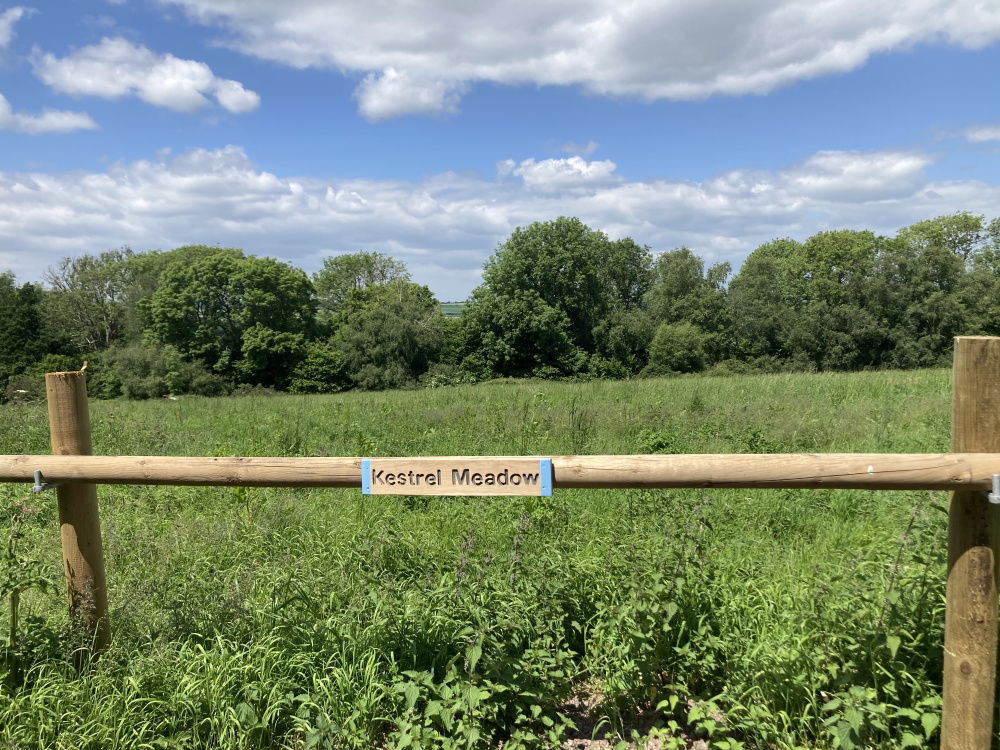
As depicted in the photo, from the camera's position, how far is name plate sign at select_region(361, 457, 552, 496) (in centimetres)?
263

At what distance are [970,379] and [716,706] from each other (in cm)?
187

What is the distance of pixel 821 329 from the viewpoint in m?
45.7

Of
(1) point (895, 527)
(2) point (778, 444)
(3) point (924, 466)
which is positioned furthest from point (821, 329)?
(3) point (924, 466)

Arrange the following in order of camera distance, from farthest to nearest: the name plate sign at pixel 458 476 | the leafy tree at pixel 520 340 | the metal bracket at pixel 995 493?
the leafy tree at pixel 520 340, the name plate sign at pixel 458 476, the metal bracket at pixel 995 493

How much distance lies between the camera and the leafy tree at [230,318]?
48094mm

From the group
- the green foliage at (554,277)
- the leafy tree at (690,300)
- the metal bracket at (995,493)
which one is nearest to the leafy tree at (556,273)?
the green foliage at (554,277)

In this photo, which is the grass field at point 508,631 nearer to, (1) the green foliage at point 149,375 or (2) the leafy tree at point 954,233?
(1) the green foliage at point 149,375

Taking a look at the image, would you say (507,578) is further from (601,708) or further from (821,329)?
(821,329)

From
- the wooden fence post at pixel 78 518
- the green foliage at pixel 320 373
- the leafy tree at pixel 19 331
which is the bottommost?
the green foliage at pixel 320 373

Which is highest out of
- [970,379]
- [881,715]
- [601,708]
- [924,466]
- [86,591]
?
[970,379]

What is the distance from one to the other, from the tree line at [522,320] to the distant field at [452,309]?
1.81m

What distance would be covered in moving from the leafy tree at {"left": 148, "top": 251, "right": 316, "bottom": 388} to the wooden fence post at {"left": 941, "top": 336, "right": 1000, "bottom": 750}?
162ft

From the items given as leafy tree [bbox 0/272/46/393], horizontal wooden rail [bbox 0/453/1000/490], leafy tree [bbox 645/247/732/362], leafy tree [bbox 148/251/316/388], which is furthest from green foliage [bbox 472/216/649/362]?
horizontal wooden rail [bbox 0/453/1000/490]

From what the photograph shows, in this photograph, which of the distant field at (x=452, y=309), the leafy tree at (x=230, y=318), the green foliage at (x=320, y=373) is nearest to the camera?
the green foliage at (x=320, y=373)
